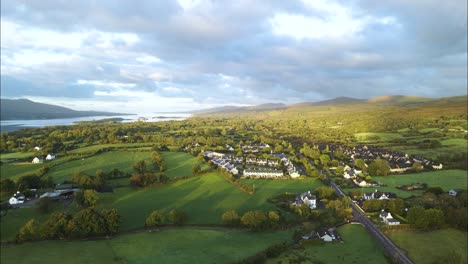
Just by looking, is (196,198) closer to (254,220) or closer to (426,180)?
(254,220)

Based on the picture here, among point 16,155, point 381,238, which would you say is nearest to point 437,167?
point 381,238

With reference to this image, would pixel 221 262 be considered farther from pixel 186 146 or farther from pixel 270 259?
pixel 186 146

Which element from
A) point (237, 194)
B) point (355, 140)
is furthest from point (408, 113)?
point (237, 194)

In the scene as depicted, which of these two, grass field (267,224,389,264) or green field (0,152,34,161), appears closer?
grass field (267,224,389,264)

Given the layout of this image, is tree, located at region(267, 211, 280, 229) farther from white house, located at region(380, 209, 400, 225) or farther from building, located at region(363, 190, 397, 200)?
building, located at region(363, 190, 397, 200)

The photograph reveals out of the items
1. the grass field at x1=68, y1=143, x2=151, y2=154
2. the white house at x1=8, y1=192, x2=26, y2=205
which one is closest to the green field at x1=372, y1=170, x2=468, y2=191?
the white house at x1=8, y1=192, x2=26, y2=205

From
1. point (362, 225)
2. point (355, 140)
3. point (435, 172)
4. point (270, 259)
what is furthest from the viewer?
point (355, 140)
